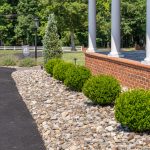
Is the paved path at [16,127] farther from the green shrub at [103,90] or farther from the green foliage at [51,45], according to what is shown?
the green foliage at [51,45]

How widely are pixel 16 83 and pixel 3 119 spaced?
8607 millimetres

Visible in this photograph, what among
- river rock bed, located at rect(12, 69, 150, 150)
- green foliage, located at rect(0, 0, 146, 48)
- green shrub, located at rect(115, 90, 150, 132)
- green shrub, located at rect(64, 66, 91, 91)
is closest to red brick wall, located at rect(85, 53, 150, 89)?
green shrub, located at rect(64, 66, 91, 91)

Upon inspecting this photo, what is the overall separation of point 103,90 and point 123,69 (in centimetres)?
305

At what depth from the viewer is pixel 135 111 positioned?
8961 mm

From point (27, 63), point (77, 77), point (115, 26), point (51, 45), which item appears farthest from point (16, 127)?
point (27, 63)

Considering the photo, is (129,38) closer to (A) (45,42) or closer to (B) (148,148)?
(A) (45,42)

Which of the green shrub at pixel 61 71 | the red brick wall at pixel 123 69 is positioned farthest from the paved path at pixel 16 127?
the red brick wall at pixel 123 69

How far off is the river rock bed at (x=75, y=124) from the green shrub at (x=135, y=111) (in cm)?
24

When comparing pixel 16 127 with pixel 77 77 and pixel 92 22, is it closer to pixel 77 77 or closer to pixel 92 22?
pixel 77 77

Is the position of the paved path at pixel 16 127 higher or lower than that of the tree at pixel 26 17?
lower

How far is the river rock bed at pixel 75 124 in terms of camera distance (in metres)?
8.70

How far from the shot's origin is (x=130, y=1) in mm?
64562

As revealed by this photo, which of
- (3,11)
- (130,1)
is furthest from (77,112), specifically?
(3,11)

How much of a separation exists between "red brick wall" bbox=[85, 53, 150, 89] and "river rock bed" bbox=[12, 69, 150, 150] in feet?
4.77
